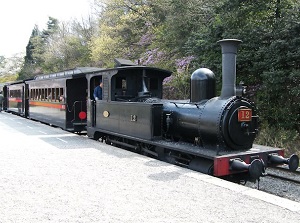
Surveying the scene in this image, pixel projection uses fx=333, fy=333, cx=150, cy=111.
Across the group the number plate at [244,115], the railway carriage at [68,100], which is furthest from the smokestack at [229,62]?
the railway carriage at [68,100]

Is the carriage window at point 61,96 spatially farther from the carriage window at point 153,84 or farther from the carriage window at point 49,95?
the carriage window at point 153,84

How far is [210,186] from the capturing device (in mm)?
5305

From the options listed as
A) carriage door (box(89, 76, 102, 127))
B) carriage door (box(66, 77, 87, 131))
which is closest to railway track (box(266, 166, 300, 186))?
carriage door (box(89, 76, 102, 127))

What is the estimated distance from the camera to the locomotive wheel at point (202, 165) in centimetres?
626

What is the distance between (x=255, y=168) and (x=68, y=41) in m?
41.6

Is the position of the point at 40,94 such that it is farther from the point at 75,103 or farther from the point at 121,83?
the point at 121,83

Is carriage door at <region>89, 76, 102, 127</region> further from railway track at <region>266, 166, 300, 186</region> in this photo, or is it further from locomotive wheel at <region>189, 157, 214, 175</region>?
railway track at <region>266, 166, 300, 186</region>

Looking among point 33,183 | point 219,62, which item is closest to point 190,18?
point 219,62

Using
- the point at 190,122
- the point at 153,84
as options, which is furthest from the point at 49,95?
the point at 190,122

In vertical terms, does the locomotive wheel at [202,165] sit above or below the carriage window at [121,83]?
below

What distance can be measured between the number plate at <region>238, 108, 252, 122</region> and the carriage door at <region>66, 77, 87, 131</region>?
8.03 metres

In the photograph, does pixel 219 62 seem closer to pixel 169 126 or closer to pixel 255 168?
pixel 169 126

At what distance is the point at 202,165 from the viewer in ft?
21.2

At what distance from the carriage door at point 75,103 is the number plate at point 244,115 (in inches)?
316
